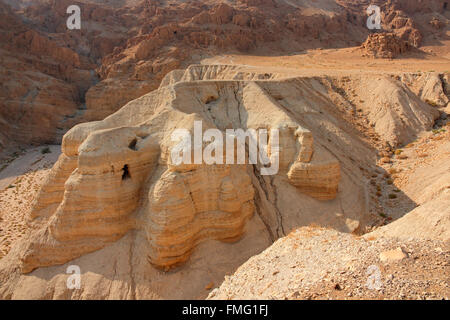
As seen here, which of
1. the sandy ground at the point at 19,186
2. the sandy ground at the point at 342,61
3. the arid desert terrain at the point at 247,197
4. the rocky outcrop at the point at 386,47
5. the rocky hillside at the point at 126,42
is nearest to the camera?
the arid desert terrain at the point at 247,197

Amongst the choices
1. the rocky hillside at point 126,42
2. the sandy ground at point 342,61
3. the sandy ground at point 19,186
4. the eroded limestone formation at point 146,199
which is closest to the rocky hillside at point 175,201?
the eroded limestone formation at point 146,199

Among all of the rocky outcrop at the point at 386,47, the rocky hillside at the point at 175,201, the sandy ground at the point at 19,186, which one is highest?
the rocky outcrop at the point at 386,47

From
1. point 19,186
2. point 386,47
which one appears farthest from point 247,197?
point 386,47

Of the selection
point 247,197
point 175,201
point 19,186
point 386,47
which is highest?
point 386,47

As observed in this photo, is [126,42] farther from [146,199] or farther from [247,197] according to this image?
[247,197]

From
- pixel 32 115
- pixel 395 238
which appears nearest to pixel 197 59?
pixel 32 115

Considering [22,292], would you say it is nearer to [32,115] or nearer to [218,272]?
[218,272]

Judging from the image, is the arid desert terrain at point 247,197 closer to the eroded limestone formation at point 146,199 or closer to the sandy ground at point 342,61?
the eroded limestone formation at point 146,199
